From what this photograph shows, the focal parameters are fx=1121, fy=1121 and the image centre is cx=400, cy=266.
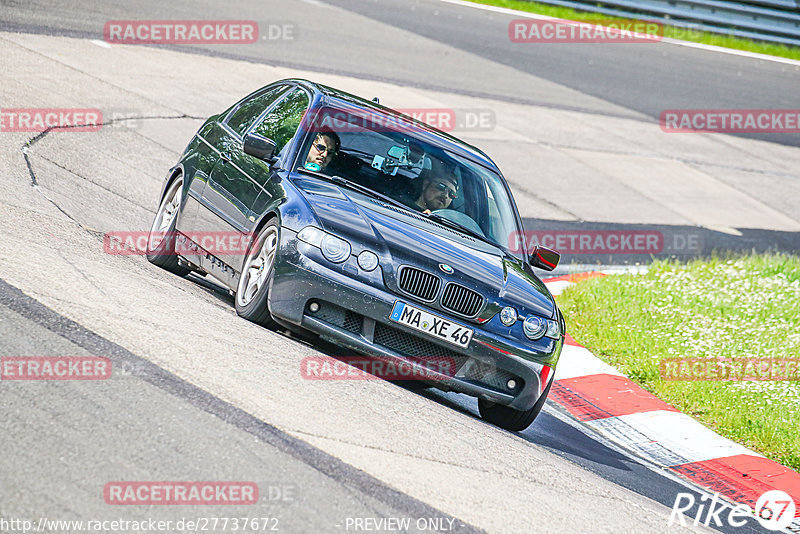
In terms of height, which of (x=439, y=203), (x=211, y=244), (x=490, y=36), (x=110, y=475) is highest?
(x=490, y=36)

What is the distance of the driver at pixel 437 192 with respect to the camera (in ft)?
24.7

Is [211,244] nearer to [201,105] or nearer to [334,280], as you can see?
[334,280]

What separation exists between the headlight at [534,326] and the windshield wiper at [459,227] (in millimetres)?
913

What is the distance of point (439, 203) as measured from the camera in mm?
7617

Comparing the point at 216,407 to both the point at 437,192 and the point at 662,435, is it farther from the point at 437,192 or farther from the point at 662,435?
the point at 662,435

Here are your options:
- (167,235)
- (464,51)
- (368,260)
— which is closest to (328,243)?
(368,260)

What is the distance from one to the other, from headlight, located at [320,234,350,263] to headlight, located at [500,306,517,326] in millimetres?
992

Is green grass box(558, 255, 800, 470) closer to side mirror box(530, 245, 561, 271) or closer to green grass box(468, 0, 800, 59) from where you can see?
side mirror box(530, 245, 561, 271)

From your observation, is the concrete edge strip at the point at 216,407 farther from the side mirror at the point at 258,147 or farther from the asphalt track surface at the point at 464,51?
the asphalt track surface at the point at 464,51

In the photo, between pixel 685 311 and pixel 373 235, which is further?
pixel 685 311

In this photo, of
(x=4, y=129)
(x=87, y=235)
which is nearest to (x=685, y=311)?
(x=87, y=235)

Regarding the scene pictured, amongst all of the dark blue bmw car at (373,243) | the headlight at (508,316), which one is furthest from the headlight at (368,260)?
the headlight at (508,316)

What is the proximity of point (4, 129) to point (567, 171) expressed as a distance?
8.30 metres

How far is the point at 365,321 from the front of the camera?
6410 mm
